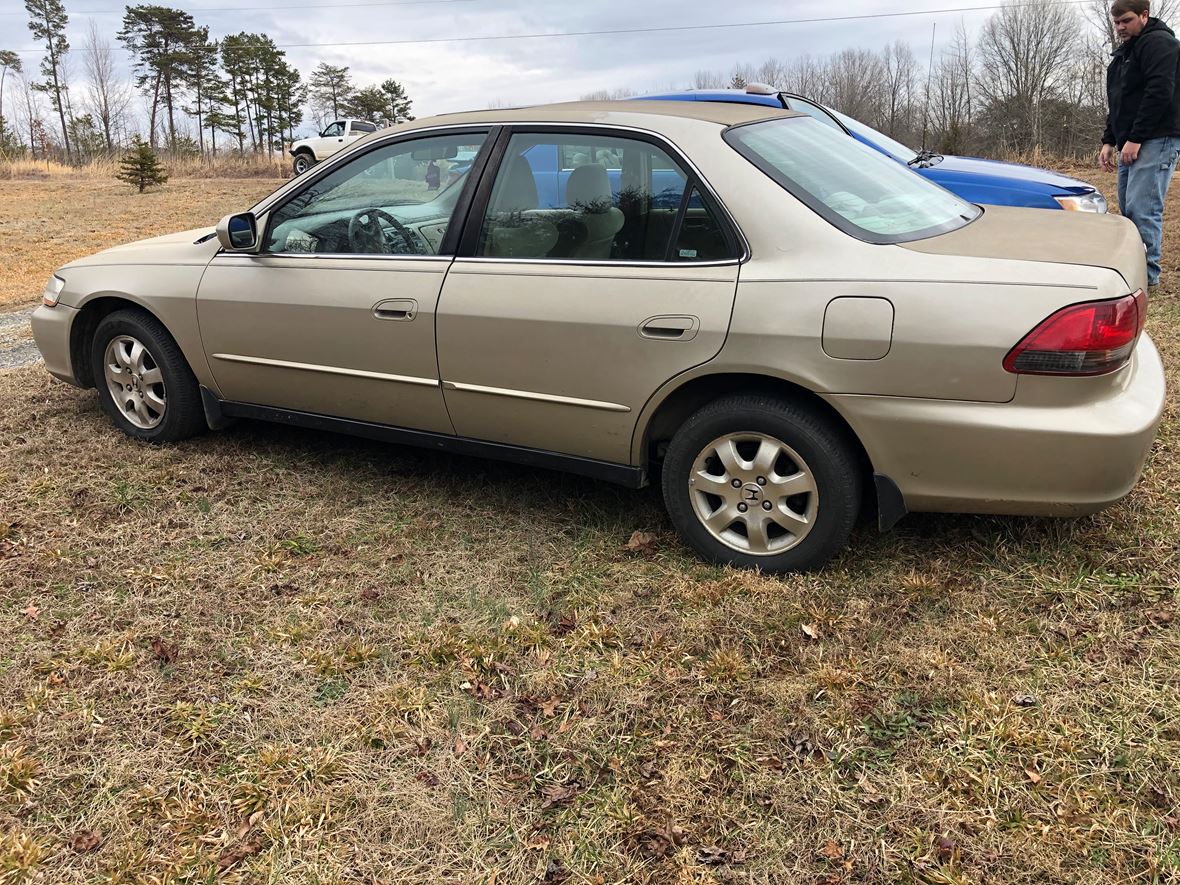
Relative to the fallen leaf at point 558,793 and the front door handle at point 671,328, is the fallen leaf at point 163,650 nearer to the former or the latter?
the fallen leaf at point 558,793

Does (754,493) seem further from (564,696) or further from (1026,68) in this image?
(1026,68)

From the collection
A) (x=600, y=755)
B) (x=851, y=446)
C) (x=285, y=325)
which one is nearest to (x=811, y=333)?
(x=851, y=446)

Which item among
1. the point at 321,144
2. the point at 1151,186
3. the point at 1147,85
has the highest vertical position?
the point at 321,144

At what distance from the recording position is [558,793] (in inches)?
88.4

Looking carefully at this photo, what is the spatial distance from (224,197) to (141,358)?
18205 mm

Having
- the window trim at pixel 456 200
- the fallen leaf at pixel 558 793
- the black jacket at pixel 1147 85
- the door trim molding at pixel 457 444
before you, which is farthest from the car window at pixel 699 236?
the black jacket at pixel 1147 85

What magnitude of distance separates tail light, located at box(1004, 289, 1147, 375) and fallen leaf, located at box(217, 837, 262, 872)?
2.37m

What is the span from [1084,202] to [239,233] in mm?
5382

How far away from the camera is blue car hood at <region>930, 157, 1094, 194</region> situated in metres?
6.20

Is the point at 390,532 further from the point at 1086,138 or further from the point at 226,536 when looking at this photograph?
the point at 1086,138

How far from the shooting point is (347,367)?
3768mm

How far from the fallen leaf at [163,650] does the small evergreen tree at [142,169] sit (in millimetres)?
22197

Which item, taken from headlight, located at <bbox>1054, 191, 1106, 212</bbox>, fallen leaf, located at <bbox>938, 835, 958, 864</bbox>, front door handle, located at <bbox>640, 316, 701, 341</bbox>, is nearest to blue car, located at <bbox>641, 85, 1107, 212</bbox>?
headlight, located at <bbox>1054, 191, 1106, 212</bbox>

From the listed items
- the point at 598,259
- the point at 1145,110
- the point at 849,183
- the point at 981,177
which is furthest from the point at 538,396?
the point at 1145,110
